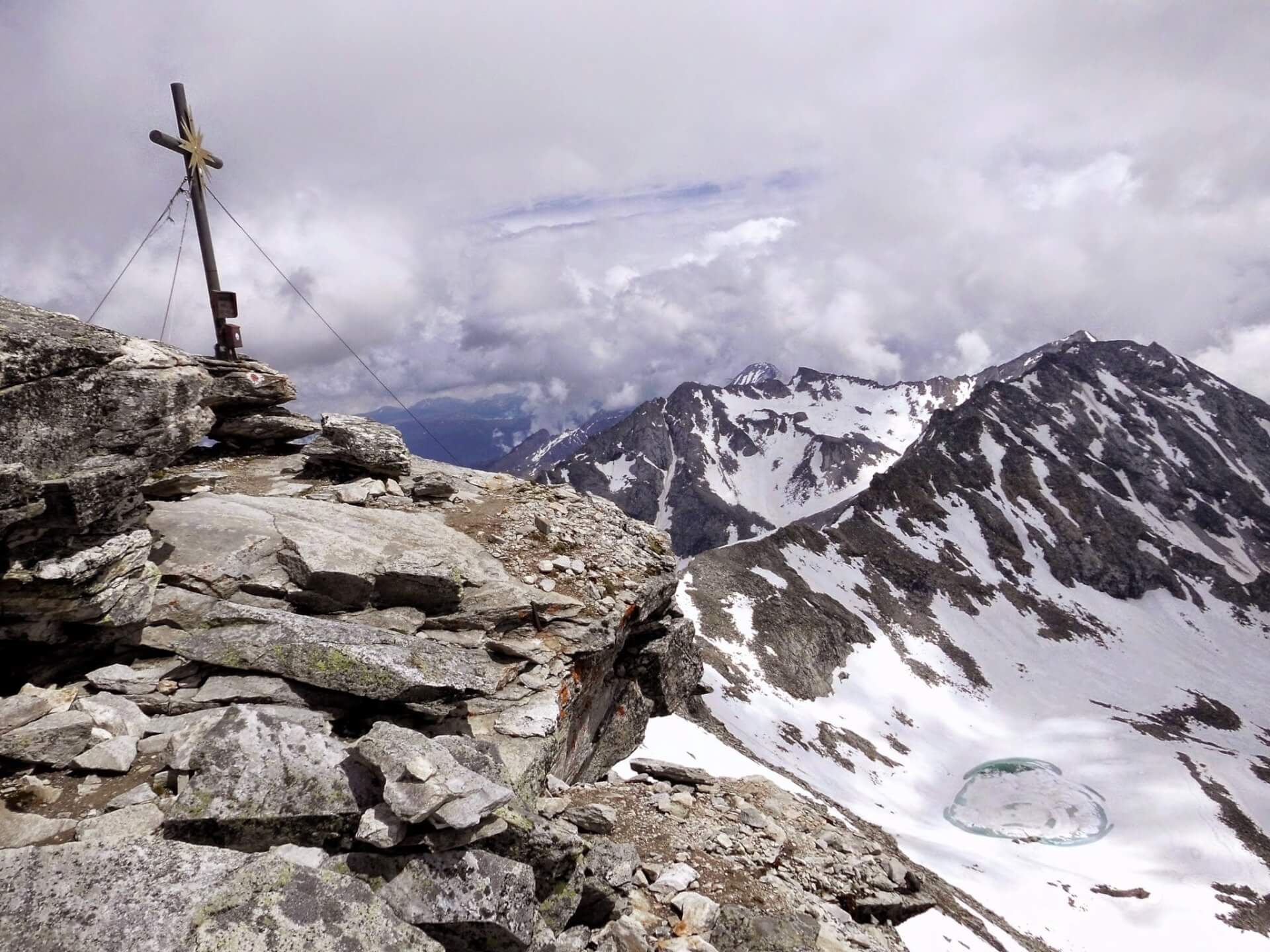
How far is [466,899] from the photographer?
6.57 metres

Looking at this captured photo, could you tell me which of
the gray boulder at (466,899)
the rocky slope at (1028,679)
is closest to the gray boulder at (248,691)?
the gray boulder at (466,899)

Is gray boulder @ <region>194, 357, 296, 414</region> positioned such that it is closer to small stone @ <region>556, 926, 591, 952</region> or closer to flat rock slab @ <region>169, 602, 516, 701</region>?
flat rock slab @ <region>169, 602, 516, 701</region>

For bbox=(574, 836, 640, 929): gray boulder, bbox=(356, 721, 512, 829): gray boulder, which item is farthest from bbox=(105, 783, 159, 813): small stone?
bbox=(574, 836, 640, 929): gray boulder

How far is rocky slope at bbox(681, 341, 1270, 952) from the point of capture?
58750 mm

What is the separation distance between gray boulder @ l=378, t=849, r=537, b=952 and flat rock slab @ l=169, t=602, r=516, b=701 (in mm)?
2703

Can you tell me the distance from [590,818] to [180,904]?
7743mm

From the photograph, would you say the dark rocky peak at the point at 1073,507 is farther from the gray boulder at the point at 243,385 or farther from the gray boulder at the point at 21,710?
the gray boulder at the point at 21,710

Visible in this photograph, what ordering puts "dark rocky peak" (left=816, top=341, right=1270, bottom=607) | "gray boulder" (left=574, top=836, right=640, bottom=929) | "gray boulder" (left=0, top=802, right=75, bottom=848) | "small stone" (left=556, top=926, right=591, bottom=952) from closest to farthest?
"gray boulder" (left=0, top=802, right=75, bottom=848)
"small stone" (left=556, top=926, right=591, bottom=952)
"gray boulder" (left=574, top=836, right=640, bottom=929)
"dark rocky peak" (left=816, top=341, right=1270, bottom=607)

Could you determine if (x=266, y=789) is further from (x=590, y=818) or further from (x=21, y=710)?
(x=590, y=818)

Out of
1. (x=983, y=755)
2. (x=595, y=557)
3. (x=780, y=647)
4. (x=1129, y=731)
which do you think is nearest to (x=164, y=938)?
(x=595, y=557)

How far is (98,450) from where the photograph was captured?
9688 mm

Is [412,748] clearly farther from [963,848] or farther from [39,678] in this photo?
[963,848]

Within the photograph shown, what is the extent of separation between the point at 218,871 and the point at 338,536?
25.8 feet

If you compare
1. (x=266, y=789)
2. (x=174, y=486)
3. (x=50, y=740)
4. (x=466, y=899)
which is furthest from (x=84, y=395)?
(x=466, y=899)
